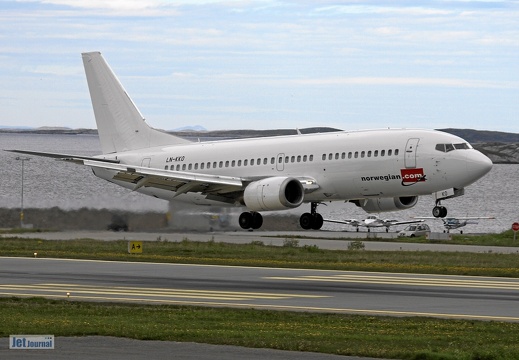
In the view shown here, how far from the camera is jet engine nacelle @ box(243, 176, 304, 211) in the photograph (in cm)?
5366

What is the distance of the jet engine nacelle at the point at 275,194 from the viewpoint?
53.7 meters

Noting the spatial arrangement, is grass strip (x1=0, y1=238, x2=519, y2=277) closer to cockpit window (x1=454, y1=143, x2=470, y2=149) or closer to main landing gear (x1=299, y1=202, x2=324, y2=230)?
main landing gear (x1=299, y1=202, x2=324, y2=230)

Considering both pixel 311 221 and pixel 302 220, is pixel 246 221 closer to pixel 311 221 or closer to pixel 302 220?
pixel 302 220

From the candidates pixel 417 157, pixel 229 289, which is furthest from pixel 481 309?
pixel 417 157

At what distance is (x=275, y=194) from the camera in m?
53.6

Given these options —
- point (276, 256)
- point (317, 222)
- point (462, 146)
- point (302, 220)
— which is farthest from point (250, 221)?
point (462, 146)

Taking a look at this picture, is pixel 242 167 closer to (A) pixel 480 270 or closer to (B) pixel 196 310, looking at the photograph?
(A) pixel 480 270

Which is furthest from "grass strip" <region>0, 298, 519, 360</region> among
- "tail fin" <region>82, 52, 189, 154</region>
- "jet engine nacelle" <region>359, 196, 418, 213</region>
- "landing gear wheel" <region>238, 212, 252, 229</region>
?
"tail fin" <region>82, 52, 189, 154</region>

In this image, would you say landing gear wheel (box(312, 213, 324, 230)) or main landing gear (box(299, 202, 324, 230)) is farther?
main landing gear (box(299, 202, 324, 230))

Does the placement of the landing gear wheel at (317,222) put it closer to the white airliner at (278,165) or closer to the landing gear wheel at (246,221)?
the white airliner at (278,165)

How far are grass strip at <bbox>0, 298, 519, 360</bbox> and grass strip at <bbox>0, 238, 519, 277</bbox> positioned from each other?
16.6 metres

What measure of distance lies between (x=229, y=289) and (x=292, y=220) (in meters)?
47.8

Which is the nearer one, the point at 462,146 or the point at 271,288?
the point at 271,288

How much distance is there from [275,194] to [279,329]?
31.3 m
